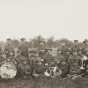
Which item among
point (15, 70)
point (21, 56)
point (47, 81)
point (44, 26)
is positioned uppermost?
point (44, 26)

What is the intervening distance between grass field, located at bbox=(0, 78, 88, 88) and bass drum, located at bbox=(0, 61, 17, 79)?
11 cm

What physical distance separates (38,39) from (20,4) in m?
0.94

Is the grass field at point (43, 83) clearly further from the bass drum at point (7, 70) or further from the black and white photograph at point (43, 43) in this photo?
the bass drum at point (7, 70)

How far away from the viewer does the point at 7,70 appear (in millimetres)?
3740

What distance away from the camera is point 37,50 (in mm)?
3863

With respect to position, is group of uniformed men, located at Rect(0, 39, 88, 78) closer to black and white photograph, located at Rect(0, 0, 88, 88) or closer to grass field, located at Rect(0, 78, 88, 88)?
black and white photograph, located at Rect(0, 0, 88, 88)

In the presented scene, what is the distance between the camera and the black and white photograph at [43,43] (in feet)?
12.5

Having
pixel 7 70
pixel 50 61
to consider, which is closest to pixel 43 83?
pixel 50 61

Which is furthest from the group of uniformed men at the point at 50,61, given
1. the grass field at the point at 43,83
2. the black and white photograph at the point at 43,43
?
the grass field at the point at 43,83

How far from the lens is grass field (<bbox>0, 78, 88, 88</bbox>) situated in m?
3.73

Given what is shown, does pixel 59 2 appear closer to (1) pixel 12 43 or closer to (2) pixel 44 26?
(2) pixel 44 26

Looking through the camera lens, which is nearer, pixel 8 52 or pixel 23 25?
pixel 8 52

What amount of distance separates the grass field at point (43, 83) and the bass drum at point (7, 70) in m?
0.11

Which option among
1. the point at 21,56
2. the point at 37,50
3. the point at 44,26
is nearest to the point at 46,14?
the point at 44,26
